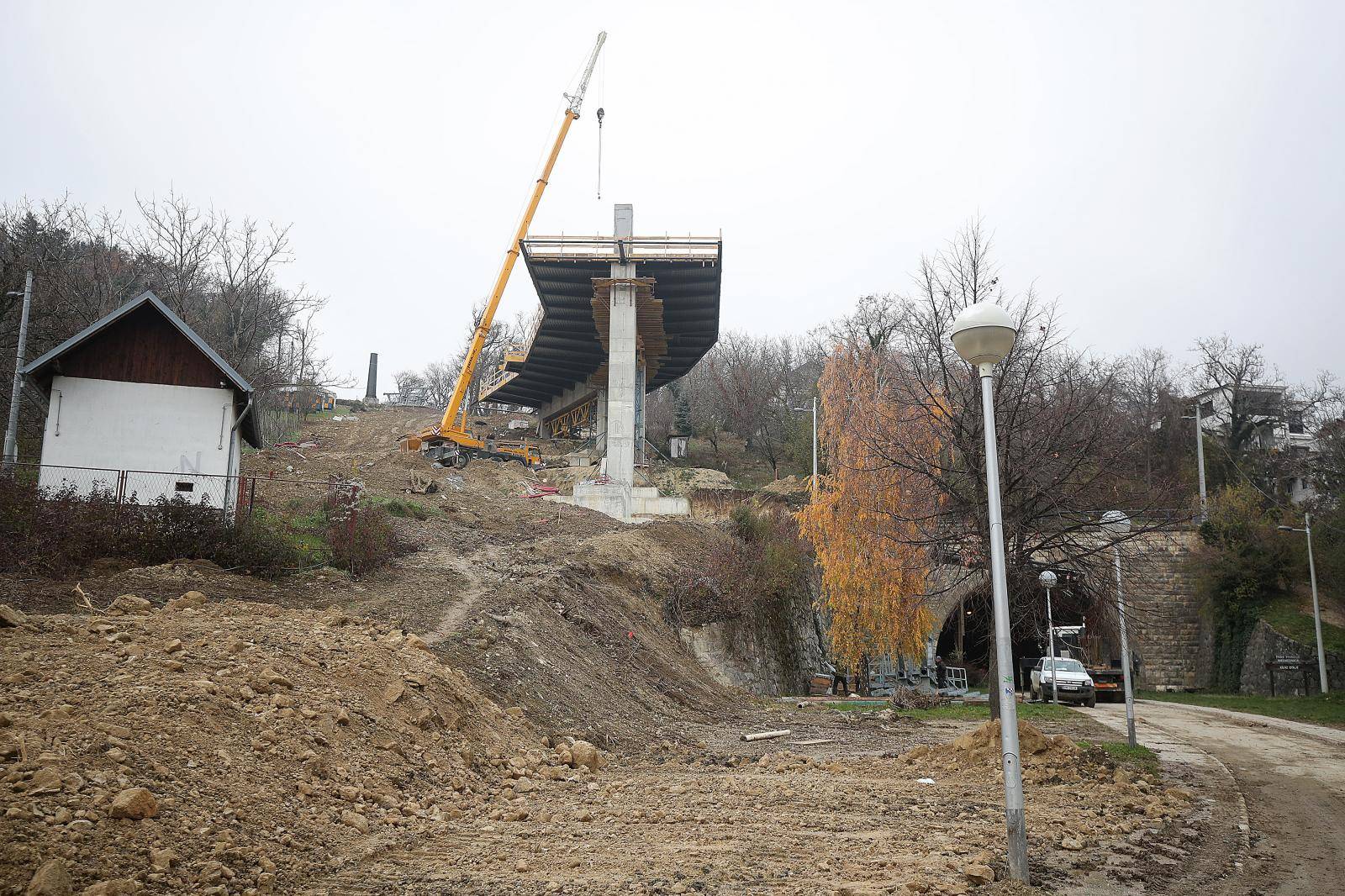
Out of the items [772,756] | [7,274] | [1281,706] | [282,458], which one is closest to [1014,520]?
[772,756]

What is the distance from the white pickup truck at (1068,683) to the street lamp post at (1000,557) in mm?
21588

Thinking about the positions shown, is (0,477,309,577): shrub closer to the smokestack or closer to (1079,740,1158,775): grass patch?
(1079,740,1158,775): grass patch

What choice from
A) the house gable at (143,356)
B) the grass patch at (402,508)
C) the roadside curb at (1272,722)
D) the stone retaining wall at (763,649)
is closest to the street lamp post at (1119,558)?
the roadside curb at (1272,722)

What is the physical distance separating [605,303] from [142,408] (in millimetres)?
21083

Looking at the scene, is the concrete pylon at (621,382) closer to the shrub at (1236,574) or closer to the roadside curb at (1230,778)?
the roadside curb at (1230,778)

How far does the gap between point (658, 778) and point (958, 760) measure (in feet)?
13.7

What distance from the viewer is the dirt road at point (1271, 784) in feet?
25.5

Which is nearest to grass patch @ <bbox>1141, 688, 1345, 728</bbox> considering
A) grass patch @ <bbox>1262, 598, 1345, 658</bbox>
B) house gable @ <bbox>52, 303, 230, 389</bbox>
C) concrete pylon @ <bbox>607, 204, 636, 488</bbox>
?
grass patch @ <bbox>1262, 598, 1345, 658</bbox>

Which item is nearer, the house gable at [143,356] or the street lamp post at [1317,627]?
the house gable at [143,356]

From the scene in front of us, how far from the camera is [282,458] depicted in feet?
114

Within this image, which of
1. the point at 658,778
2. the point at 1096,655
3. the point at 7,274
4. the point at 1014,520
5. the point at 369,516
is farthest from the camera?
the point at 1096,655

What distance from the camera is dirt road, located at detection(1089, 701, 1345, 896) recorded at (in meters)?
7.78

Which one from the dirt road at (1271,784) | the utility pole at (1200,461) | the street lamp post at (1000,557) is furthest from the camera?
the utility pole at (1200,461)

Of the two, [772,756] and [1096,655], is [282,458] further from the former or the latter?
[1096,655]
